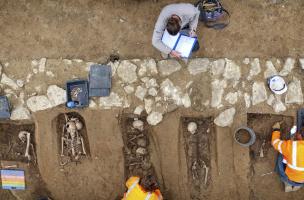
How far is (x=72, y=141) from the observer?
884 cm

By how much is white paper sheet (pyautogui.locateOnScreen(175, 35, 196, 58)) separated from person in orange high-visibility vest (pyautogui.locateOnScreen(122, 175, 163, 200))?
256 centimetres

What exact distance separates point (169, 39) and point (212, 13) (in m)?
1.03

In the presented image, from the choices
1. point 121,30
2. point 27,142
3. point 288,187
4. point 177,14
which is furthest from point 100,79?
point 288,187

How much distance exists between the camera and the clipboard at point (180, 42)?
795 cm

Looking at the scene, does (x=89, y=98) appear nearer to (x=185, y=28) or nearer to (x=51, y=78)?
(x=51, y=78)

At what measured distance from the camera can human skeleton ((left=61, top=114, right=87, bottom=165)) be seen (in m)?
8.77

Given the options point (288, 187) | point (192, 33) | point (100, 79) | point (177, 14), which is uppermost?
point (177, 14)

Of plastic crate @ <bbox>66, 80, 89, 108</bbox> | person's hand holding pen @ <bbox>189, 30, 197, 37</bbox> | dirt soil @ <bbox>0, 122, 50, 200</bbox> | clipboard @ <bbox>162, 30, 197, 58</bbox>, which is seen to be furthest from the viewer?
dirt soil @ <bbox>0, 122, 50, 200</bbox>

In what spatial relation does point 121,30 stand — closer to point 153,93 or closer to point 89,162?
point 153,93

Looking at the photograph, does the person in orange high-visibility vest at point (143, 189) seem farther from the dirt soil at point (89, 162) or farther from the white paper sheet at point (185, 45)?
the white paper sheet at point (185, 45)

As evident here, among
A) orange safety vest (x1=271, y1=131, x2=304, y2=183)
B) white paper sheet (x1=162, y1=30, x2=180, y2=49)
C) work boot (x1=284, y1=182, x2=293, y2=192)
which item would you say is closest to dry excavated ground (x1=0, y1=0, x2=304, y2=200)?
work boot (x1=284, y1=182, x2=293, y2=192)

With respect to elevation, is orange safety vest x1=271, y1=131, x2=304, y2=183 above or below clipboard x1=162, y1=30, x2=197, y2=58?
below

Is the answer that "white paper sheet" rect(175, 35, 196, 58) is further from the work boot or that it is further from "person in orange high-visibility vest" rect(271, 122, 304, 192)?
the work boot

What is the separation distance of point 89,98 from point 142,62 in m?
1.23
